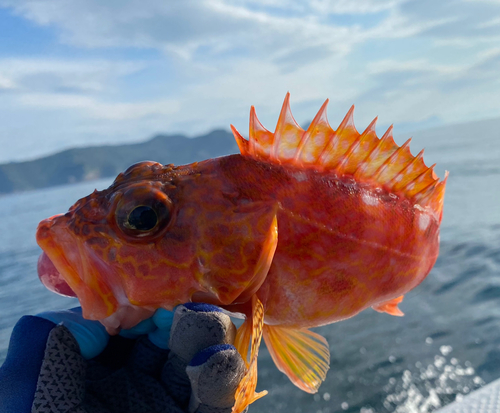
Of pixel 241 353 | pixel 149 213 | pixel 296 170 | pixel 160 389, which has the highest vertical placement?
pixel 296 170

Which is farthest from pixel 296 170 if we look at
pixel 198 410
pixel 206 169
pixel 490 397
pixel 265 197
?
pixel 490 397

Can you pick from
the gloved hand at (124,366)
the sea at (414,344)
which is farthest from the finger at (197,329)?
the sea at (414,344)

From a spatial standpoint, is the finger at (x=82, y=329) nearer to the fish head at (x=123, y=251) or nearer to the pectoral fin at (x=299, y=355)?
the fish head at (x=123, y=251)

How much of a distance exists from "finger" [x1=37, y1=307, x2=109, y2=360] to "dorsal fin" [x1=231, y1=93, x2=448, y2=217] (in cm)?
137

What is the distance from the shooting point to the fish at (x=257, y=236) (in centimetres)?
171

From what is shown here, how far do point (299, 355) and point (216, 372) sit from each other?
0.88 m

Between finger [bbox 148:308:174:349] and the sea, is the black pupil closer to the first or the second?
finger [bbox 148:308:174:349]

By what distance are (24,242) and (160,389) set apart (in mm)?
20655

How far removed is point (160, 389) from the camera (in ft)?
7.30

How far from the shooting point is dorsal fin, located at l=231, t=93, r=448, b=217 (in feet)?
6.62

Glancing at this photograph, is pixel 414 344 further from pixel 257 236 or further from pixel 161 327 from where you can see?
pixel 257 236

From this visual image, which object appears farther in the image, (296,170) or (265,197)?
(296,170)

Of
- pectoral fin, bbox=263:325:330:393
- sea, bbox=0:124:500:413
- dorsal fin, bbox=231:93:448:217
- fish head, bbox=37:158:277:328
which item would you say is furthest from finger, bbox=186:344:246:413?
sea, bbox=0:124:500:413

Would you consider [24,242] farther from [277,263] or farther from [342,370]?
[277,263]
